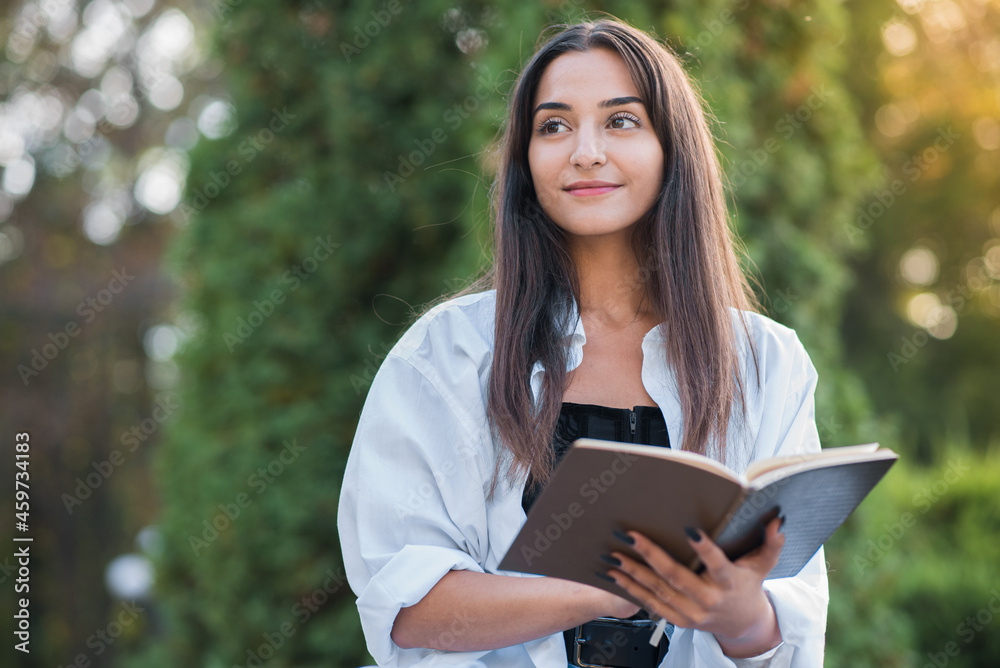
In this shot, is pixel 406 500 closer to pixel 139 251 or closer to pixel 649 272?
pixel 649 272

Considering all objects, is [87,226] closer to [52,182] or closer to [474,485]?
[52,182]

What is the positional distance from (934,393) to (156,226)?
947 centimetres

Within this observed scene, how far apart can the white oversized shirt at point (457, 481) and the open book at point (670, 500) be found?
0.30 meters

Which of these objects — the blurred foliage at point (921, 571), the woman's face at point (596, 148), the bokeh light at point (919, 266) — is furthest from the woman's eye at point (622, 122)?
the bokeh light at point (919, 266)

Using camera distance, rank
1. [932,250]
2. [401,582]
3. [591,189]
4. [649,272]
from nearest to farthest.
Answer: [401,582], [591,189], [649,272], [932,250]

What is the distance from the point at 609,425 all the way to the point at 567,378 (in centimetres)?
14

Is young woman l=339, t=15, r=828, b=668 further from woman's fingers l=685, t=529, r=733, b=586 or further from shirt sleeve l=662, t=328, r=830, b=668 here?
woman's fingers l=685, t=529, r=733, b=586

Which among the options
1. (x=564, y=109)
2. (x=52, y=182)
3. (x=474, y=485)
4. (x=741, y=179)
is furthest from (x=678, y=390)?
(x=52, y=182)

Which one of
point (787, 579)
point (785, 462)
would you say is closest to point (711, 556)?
point (785, 462)

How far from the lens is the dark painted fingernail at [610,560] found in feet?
4.81

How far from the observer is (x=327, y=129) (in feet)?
13.0

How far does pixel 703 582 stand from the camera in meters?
1.45

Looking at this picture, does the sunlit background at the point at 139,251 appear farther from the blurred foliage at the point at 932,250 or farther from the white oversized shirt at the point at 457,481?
the white oversized shirt at the point at 457,481

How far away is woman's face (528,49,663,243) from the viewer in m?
1.90
